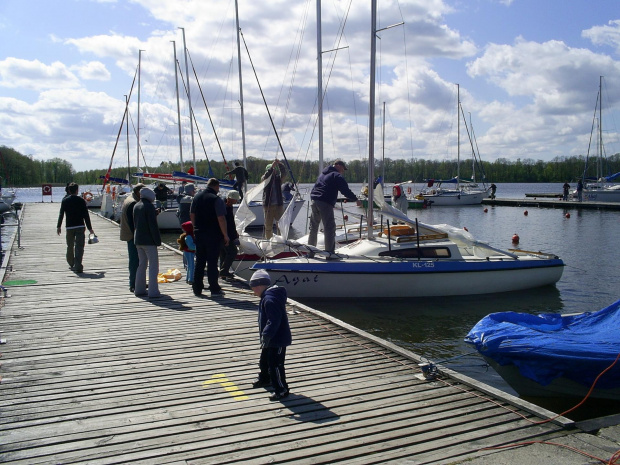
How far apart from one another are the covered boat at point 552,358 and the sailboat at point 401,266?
16.6ft

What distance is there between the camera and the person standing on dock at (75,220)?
38.1ft

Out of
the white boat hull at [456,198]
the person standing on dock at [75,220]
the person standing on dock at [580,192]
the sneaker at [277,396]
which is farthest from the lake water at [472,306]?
the white boat hull at [456,198]

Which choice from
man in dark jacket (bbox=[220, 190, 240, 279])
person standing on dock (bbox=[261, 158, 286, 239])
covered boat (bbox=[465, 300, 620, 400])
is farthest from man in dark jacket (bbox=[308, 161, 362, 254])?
covered boat (bbox=[465, 300, 620, 400])

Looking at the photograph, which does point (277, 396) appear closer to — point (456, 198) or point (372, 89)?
point (372, 89)

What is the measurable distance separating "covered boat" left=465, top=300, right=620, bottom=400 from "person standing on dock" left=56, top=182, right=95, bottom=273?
8439 mm

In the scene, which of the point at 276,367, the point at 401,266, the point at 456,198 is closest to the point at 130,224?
the point at 276,367

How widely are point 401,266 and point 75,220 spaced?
7351 millimetres

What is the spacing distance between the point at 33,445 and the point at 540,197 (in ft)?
207

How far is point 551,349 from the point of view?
6.76m

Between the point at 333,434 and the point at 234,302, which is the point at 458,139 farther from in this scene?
the point at 333,434

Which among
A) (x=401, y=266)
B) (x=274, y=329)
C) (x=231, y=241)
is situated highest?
(x=231, y=241)

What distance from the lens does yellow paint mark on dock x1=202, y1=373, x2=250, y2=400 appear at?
17.6 ft

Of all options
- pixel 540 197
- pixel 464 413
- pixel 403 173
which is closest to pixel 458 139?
pixel 540 197

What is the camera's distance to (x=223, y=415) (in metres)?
4.92
